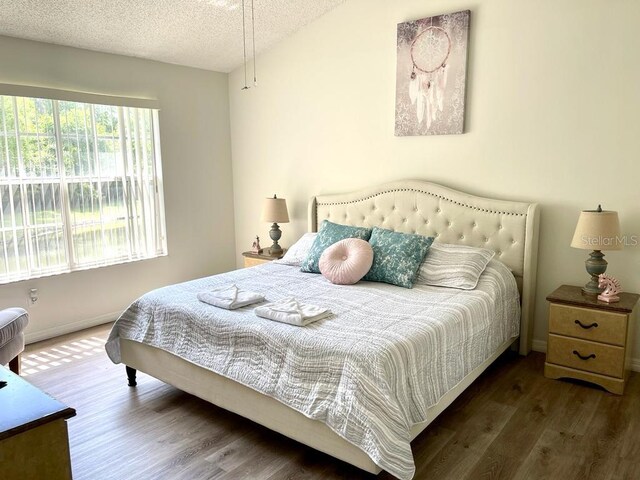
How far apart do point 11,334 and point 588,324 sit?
3.44 metres

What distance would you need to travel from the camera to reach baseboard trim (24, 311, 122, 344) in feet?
12.9

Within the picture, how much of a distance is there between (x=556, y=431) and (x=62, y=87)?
4153mm

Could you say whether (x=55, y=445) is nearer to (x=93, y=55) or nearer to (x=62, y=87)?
(x=62, y=87)

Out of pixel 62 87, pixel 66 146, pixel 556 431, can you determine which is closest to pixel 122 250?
pixel 66 146

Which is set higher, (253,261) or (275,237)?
(275,237)

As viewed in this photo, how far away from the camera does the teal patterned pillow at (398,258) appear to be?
3.28 meters

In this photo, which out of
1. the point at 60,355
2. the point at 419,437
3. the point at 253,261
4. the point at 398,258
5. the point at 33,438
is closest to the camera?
the point at 33,438

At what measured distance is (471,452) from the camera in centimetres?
238

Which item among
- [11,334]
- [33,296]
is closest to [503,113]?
[11,334]

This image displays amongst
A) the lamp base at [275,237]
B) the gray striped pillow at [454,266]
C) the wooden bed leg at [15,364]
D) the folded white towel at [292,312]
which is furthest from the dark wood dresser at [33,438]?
the lamp base at [275,237]

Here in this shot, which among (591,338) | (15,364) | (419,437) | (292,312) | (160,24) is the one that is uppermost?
(160,24)

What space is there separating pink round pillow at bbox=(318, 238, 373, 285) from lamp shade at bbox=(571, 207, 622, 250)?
Result: 133 centimetres

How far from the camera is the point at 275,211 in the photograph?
458 centimetres

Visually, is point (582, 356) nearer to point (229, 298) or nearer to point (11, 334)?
point (229, 298)
